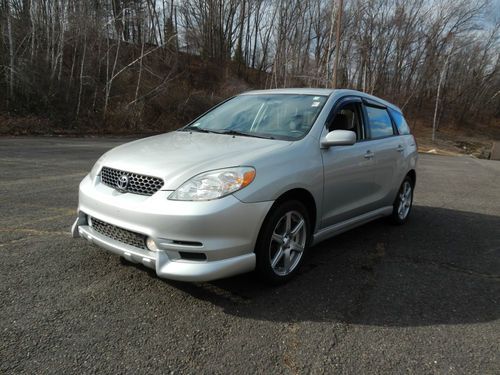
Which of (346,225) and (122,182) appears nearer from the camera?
(122,182)

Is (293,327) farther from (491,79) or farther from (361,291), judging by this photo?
(491,79)

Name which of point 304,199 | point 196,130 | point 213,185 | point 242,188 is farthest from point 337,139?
point 196,130

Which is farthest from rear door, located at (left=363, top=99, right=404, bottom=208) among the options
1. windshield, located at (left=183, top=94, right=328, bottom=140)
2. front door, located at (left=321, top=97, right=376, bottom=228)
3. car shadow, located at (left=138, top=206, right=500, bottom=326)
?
windshield, located at (left=183, top=94, right=328, bottom=140)

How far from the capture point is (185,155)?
3291mm

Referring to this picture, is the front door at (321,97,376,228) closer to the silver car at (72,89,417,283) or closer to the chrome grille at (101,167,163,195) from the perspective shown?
Result: the silver car at (72,89,417,283)

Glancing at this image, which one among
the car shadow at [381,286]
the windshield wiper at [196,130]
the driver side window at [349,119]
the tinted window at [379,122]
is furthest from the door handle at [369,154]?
the windshield wiper at [196,130]

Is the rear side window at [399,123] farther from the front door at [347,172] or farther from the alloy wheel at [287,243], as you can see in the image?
the alloy wheel at [287,243]

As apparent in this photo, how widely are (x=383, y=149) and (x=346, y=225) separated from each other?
119 cm

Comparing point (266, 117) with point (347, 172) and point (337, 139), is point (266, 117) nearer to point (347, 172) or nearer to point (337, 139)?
point (337, 139)

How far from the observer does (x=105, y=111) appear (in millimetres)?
22688

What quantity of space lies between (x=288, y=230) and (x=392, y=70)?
163ft

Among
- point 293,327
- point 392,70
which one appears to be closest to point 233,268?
point 293,327

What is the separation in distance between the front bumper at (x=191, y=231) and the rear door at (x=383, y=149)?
2.18 metres

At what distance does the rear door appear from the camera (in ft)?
15.6
